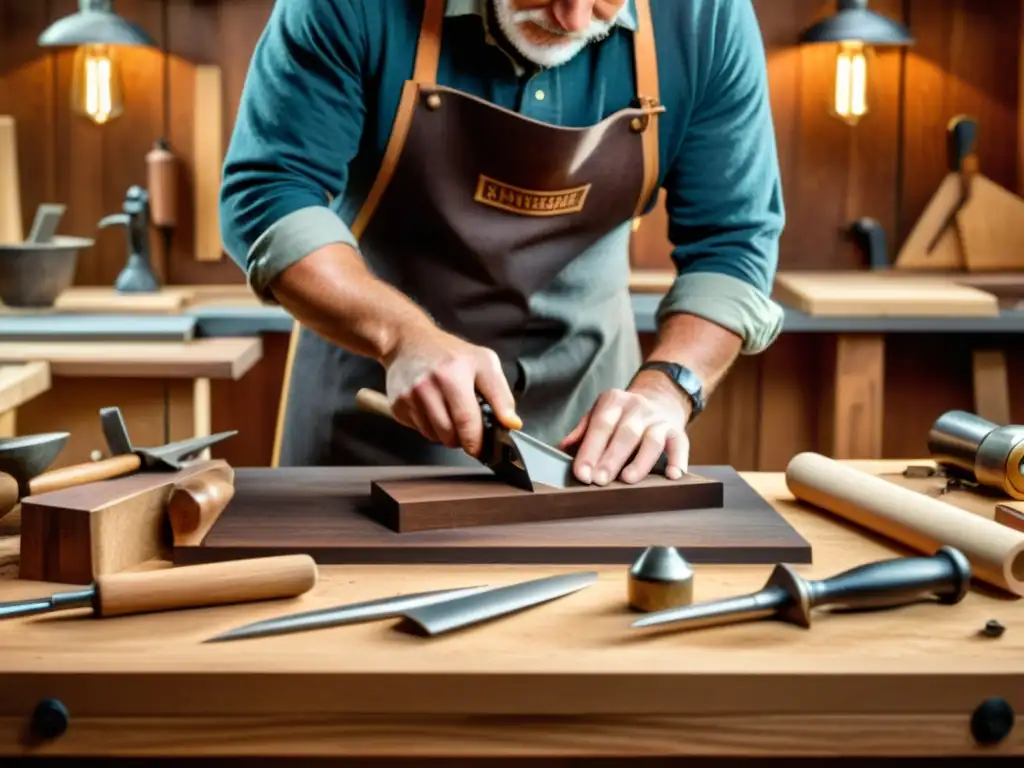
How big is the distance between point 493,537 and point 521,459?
12cm

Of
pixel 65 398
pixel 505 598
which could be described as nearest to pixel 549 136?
pixel 505 598

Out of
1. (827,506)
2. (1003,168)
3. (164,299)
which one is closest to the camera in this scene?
(827,506)

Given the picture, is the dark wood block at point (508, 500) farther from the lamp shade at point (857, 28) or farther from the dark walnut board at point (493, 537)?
the lamp shade at point (857, 28)

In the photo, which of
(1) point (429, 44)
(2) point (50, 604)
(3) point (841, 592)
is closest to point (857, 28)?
(1) point (429, 44)

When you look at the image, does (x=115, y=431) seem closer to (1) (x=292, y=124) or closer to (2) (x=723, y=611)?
(1) (x=292, y=124)

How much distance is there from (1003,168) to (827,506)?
9.19ft

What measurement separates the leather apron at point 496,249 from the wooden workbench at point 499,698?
1.11m

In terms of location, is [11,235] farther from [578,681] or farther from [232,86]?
[578,681]

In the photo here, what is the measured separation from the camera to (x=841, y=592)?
133 centimetres

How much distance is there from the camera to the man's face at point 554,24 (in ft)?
6.50

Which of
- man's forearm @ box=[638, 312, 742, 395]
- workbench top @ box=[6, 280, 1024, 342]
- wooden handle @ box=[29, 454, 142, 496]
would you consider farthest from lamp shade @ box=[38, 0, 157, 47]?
wooden handle @ box=[29, 454, 142, 496]

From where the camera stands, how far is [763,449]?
3.88m

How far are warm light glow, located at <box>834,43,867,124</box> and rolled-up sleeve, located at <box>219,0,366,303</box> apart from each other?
2.21 meters

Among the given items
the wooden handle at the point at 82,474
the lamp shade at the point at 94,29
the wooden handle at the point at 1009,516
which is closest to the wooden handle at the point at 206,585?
the wooden handle at the point at 82,474
